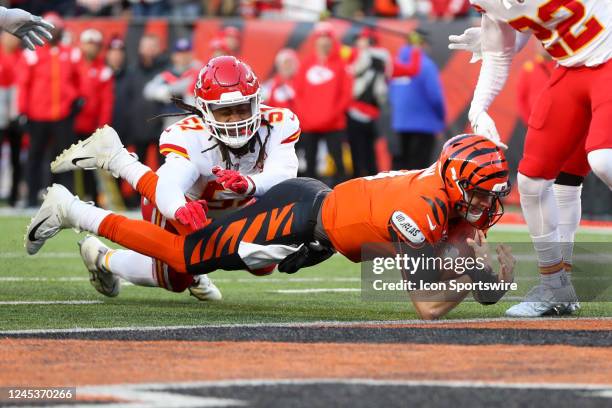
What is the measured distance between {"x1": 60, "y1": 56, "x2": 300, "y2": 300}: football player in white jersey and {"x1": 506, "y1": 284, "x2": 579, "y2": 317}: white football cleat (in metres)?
1.25

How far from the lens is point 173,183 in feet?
21.5

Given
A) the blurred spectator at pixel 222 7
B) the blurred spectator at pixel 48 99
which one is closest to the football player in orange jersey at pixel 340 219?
the blurred spectator at pixel 48 99

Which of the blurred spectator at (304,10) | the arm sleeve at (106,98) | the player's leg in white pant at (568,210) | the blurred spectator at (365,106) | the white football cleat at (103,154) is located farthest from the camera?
the blurred spectator at (304,10)

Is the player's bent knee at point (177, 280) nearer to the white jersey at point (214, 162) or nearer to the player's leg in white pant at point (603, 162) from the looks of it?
the white jersey at point (214, 162)

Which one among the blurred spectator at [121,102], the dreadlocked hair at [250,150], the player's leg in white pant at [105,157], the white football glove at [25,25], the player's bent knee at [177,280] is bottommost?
the blurred spectator at [121,102]

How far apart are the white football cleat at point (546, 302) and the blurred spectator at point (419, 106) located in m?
7.74

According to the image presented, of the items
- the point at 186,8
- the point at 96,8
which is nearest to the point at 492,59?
the point at 186,8

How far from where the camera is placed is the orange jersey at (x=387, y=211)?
572 cm

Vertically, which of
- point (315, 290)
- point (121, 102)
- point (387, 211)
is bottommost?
point (121, 102)

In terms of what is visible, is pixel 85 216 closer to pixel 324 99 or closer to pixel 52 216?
pixel 52 216

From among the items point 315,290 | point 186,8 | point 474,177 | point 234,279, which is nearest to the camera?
point 474,177

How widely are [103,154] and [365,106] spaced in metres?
8.01

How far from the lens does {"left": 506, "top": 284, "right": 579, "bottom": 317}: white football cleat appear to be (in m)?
6.36

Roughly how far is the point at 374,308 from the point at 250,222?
2.94 feet
